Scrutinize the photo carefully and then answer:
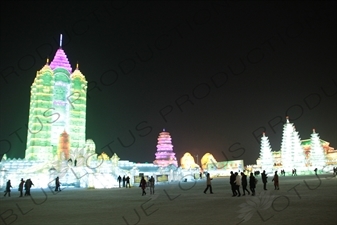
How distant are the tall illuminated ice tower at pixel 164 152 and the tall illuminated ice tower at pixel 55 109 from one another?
70.2 feet

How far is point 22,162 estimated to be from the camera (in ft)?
149

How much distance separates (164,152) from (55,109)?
96.9 ft

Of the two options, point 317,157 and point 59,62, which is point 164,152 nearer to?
point 59,62

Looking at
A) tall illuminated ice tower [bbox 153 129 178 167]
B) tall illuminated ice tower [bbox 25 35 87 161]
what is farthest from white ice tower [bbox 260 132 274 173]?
tall illuminated ice tower [bbox 25 35 87 161]

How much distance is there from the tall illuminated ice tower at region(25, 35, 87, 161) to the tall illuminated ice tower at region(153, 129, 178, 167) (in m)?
21.4

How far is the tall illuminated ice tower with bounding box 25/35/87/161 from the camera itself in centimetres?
5831

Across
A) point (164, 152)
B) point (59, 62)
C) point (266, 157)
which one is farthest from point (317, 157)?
point (59, 62)

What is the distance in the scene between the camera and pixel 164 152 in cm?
7738

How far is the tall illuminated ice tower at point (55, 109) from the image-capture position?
58.3m

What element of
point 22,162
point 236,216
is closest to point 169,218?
point 236,216

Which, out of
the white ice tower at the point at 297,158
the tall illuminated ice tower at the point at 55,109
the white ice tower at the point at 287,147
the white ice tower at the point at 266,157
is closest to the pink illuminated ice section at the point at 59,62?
the tall illuminated ice tower at the point at 55,109

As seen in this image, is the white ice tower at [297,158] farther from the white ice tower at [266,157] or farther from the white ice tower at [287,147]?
the white ice tower at [266,157]

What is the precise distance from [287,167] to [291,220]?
55.2 m

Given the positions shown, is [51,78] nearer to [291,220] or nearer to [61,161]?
[61,161]
